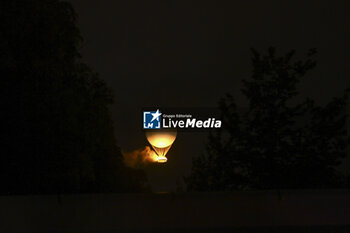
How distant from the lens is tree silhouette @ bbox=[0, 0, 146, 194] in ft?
46.7

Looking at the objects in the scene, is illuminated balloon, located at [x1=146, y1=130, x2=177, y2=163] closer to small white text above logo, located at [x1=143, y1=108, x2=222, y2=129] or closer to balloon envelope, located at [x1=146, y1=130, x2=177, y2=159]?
balloon envelope, located at [x1=146, y1=130, x2=177, y2=159]

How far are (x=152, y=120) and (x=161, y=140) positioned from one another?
1.33 m

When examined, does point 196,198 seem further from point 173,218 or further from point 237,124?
point 237,124

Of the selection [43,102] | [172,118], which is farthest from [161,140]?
[43,102]

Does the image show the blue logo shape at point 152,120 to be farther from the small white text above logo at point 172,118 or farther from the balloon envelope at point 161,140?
the balloon envelope at point 161,140

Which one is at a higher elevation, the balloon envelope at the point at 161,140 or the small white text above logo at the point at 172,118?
the small white text above logo at the point at 172,118

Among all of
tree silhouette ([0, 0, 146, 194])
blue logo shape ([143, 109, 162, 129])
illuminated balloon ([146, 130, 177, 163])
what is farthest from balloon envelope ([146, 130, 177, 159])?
tree silhouette ([0, 0, 146, 194])

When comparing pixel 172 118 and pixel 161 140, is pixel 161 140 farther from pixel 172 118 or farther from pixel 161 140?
pixel 172 118

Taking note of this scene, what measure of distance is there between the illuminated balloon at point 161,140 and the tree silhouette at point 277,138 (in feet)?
13.6

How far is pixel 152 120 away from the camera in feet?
65.9

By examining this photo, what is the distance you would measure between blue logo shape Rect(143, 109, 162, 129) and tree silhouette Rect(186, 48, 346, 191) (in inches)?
151

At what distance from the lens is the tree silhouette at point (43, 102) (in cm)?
1423

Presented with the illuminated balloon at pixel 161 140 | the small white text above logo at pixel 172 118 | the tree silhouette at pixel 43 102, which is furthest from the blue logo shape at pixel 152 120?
the tree silhouette at pixel 43 102

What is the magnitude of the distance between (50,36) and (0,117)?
277cm
